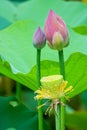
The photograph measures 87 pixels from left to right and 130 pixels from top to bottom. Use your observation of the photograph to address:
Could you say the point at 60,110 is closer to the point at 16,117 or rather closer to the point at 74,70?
the point at 74,70

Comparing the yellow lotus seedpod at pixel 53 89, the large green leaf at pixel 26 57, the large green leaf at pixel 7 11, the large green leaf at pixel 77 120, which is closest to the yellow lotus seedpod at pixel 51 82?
the yellow lotus seedpod at pixel 53 89

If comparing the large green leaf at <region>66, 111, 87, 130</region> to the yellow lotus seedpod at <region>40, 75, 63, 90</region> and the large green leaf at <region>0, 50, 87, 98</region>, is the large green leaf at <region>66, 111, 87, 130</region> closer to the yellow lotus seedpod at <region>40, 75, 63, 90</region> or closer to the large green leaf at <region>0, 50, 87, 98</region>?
the large green leaf at <region>0, 50, 87, 98</region>

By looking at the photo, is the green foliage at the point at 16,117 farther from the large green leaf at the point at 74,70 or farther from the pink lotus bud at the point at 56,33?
the pink lotus bud at the point at 56,33

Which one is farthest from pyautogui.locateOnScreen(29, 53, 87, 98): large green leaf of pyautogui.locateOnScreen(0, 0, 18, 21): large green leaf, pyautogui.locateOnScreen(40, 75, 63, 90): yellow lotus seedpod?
pyautogui.locateOnScreen(0, 0, 18, 21): large green leaf

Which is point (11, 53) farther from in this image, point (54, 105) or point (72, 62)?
Answer: point (54, 105)

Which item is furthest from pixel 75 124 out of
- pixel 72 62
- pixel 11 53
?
pixel 72 62

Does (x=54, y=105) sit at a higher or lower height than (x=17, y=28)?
lower
